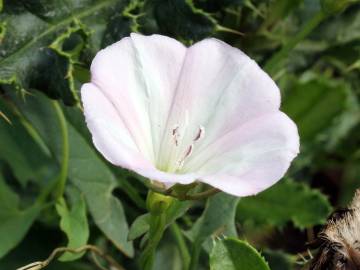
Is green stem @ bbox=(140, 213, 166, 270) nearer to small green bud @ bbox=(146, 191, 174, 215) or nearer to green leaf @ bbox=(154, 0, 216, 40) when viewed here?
small green bud @ bbox=(146, 191, 174, 215)

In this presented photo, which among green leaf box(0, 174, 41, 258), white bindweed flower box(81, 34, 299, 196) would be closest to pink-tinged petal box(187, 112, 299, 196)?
white bindweed flower box(81, 34, 299, 196)

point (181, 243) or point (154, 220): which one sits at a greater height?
point (154, 220)

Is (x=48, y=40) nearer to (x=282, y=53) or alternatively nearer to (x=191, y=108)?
(x=191, y=108)

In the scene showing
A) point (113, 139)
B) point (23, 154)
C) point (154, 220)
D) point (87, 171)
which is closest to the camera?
point (113, 139)

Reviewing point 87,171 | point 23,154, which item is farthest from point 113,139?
point 23,154

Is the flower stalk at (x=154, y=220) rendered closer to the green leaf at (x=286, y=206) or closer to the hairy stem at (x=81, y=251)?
the hairy stem at (x=81, y=251)

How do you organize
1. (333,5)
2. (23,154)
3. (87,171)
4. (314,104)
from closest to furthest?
(333,5) → (87,171) → (23,154) → (314,104)

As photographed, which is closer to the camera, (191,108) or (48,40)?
(191,108)

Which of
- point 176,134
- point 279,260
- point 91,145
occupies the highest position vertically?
point 176,134
